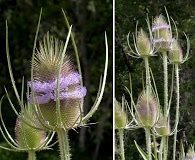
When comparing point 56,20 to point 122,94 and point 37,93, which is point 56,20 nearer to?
point 122,94

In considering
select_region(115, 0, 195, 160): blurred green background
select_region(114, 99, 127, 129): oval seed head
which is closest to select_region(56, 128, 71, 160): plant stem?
select_region(114, 99, 127, 129): oval seed head

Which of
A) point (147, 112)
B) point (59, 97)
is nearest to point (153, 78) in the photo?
point (147, 112)

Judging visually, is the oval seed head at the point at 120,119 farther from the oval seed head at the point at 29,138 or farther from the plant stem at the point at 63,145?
the plant stem at the point at 63,145

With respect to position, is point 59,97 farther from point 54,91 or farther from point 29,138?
point 29,138

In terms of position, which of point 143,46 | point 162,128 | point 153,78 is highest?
point 143,46

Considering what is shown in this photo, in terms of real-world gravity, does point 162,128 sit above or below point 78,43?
below

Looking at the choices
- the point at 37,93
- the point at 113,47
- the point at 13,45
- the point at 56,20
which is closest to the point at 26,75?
the point at 13,45

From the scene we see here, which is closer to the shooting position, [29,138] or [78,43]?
[29,138]
